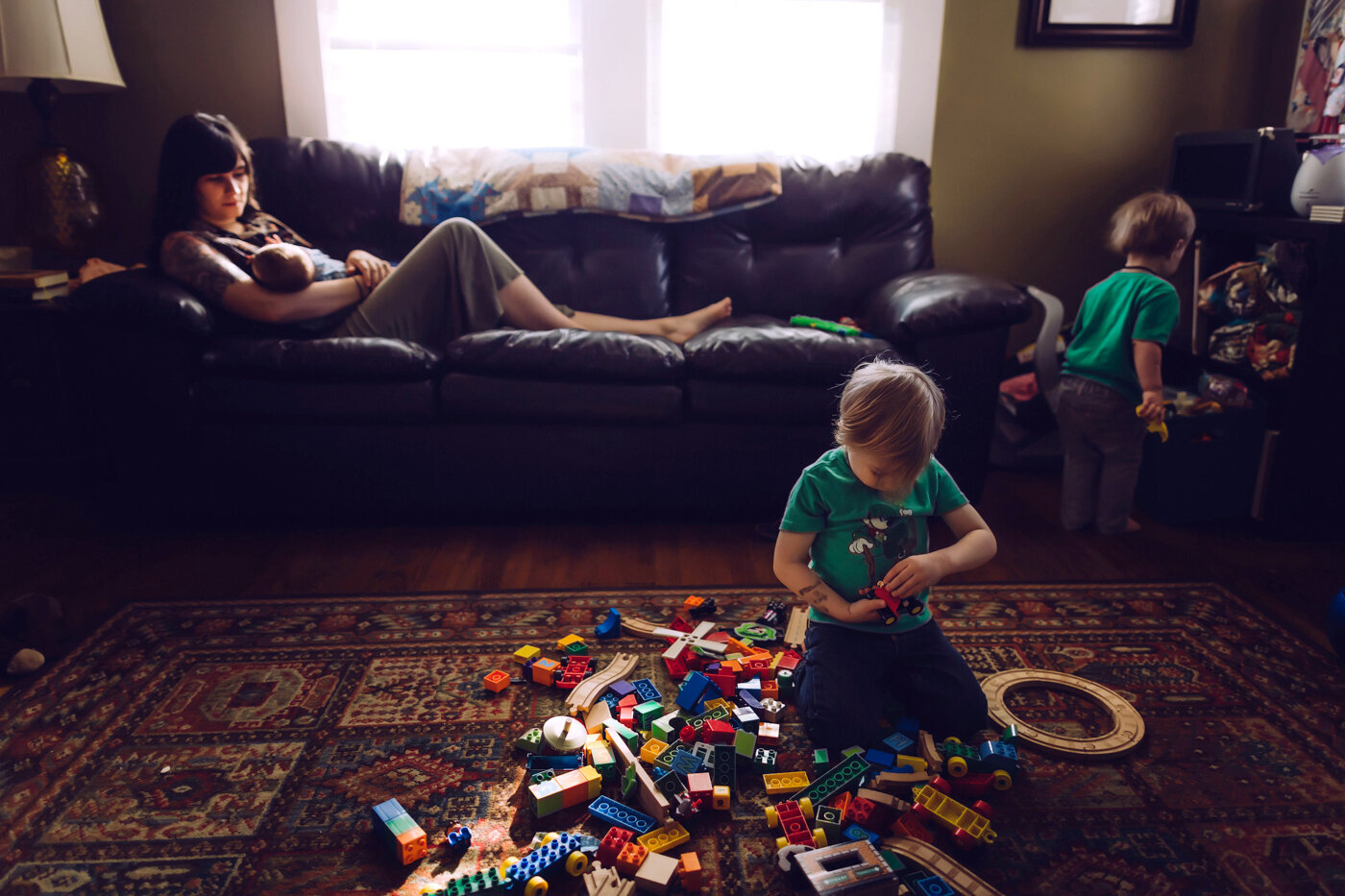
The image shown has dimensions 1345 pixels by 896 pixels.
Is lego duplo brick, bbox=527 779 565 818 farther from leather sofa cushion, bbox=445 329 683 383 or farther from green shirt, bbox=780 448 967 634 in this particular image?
leather sofa cushion, bbox=445 329 683 383

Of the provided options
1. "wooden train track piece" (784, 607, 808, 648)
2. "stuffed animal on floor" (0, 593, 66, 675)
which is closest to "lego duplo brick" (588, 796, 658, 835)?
"wooden train track piece" (784, 607, 808, 648)

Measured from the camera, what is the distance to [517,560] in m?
2.09

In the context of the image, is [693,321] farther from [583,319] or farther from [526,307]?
[526,307]

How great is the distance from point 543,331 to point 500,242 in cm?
55

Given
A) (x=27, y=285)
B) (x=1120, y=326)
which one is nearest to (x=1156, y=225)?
(x=1120, y=326)

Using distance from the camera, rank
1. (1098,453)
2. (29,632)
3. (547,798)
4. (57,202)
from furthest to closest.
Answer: (57,202) → (1098,453) → (29,632) → (547,798)

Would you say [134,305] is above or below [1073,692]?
above

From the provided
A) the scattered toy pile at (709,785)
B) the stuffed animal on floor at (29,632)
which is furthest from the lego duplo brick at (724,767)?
the stuffed animal on floor at (29,632)

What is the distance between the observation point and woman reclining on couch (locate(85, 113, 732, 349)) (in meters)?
2.24

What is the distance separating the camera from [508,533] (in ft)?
7.41

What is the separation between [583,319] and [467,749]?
146 centimetres

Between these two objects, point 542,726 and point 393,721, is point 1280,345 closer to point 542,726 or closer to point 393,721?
point 542,726

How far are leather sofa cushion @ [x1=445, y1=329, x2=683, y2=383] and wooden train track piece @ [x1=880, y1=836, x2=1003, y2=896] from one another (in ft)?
4.24

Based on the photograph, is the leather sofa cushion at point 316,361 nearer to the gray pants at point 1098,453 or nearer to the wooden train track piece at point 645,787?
the wooden train track piece at point 645,787
